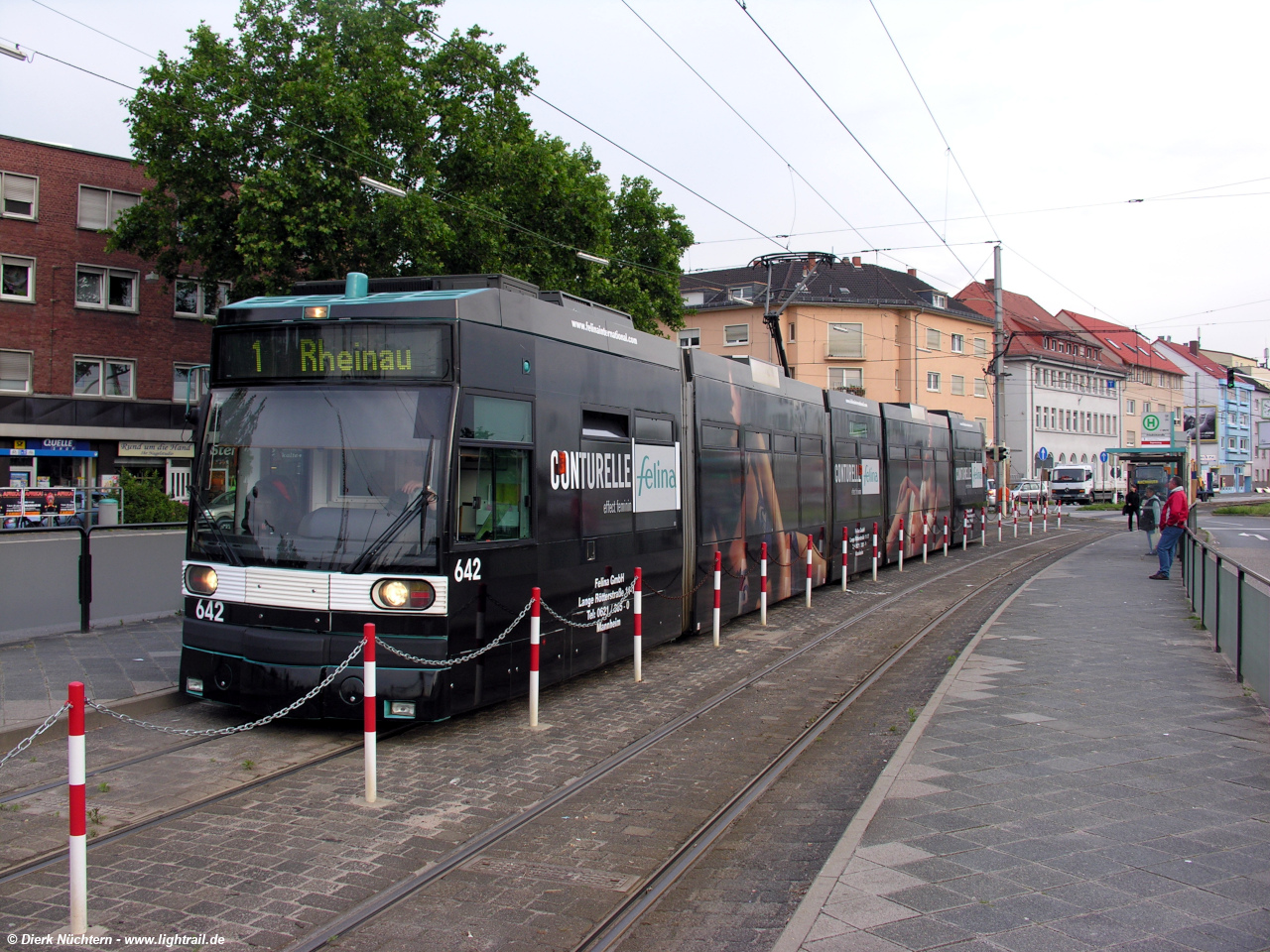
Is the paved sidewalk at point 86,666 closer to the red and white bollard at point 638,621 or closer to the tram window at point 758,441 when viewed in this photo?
the red and white bollard at point 638,621

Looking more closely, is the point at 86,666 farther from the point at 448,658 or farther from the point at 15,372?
the point at 15,372

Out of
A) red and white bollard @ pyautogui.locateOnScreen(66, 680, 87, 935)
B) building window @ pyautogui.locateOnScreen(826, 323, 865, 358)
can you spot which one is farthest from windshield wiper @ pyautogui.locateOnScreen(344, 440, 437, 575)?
building window @ pyautogui.locateOnScreen(826, 323, 865, 358)

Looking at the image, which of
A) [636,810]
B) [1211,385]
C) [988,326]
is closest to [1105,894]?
[636,810]

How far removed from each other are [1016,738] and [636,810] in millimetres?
2868

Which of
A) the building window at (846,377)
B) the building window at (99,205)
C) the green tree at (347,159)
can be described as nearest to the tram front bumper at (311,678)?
the green tree at (347,159)

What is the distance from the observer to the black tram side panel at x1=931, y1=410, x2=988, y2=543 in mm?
26172

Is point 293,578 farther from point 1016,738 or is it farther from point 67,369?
point 67,369

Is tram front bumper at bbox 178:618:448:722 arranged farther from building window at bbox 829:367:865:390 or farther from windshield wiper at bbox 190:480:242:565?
building window at bbox 829:367:865:390

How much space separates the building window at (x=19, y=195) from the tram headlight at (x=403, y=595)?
109ft

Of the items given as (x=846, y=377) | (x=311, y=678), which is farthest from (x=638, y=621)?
(x=846, y=377)

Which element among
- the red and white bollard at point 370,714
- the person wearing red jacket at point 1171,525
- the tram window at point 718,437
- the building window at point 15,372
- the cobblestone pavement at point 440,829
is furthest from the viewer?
the building window at point 15,372

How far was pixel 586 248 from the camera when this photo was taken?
2633 centimetres

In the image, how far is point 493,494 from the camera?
725 centimetres

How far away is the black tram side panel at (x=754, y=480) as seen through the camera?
1157 cm
